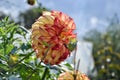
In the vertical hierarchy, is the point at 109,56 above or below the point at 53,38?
below

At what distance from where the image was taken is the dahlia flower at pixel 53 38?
33.0 inches

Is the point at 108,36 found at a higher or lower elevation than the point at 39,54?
lower

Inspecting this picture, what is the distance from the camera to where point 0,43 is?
995 mm

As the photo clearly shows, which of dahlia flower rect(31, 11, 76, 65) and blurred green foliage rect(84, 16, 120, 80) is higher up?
dahlia flower rect(31, 11, 76, 65)

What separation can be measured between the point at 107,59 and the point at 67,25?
6.66 m

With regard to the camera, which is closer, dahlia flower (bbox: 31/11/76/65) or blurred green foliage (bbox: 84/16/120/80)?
dahlia flower (bbox: 31/11/76/65)

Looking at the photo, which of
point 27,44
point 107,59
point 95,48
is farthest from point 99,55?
point 27,44

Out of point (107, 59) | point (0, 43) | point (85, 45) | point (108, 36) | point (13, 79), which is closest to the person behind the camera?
point (13, 79)

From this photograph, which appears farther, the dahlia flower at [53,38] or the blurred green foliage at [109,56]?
the blurred green foliage at [109,56]

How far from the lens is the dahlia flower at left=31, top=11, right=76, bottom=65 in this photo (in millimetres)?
837

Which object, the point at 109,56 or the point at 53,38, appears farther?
the point at 109,56

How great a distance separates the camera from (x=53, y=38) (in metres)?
0.83

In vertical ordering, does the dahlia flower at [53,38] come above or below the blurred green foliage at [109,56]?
above

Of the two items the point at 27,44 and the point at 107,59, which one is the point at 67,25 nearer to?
the point at 27,44
